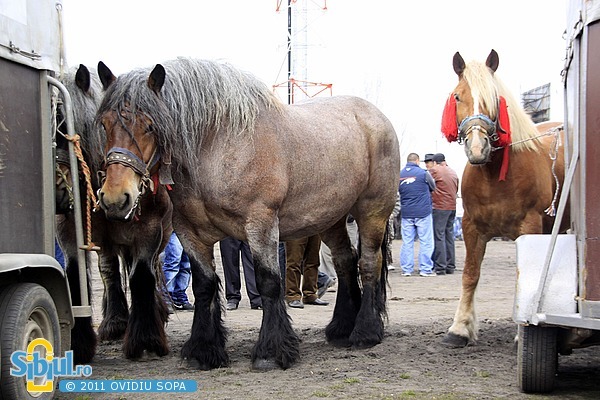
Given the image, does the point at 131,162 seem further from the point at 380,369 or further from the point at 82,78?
the point at 380,369

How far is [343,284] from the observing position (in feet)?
23.9

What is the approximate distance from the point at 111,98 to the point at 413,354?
3146mm

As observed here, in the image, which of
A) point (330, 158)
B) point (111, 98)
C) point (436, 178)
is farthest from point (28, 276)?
point (436, 178)

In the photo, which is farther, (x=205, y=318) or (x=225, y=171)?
(x=205, y=318)

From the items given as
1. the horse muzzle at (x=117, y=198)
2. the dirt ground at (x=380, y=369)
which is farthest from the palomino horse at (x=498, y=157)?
the horse muzzle at (x=117, y=198)

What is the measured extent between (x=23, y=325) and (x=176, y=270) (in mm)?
5739

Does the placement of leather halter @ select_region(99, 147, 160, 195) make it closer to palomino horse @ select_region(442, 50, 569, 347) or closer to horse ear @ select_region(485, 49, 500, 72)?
palomino horse @ select_region(442, 50, 569, 347)

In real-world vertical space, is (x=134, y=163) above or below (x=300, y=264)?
above

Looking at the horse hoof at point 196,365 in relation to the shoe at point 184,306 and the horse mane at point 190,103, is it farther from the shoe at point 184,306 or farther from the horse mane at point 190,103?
the shoe at point 184,306

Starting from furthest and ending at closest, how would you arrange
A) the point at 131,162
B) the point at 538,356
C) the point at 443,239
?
the point at 443,239, the point at 131,162, the point at 538,356

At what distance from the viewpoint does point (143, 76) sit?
572 centimetres

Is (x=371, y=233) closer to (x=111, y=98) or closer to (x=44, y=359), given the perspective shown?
(x=111, y=98)

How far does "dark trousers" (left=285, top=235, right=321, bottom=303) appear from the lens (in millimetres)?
10133

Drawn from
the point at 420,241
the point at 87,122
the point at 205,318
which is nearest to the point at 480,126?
the point at 205,318
